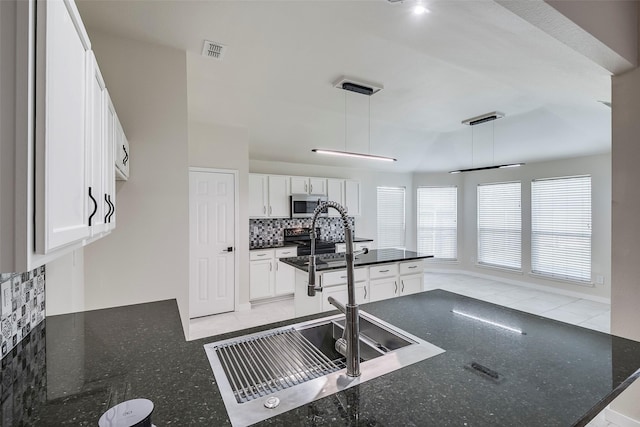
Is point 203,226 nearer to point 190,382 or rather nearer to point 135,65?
point 135,65

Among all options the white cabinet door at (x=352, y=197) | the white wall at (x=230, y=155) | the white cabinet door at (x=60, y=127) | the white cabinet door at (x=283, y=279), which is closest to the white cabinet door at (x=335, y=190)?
the white cabinet door at (x=352, y=197)

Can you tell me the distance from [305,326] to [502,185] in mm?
6128

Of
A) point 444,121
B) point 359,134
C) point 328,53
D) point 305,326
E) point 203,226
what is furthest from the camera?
point 359,134

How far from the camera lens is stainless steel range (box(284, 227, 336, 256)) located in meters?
5.02

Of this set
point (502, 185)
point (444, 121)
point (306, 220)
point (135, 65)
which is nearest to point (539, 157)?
point (502, 185)

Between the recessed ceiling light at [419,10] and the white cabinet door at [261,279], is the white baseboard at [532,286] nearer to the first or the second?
the white cabinet door at [261,279]

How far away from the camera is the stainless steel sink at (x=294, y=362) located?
90 centimetres

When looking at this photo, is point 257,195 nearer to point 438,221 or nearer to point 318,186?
point 318,186

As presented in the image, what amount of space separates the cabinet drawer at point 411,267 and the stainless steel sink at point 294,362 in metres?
2.05

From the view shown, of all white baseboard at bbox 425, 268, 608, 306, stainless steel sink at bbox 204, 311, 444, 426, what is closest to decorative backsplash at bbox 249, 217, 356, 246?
white baseboard at bbox 425, 268, 608, 306

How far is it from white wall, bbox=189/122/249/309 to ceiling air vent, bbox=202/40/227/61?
1.48 metres

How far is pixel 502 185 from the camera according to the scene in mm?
6062

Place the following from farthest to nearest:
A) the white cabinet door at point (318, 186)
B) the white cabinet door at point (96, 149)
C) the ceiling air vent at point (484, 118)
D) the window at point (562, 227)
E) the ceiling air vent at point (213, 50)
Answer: the white cabinet door at point (318, 186) < the window at point (562, 227) < the ceiling air vent at point (484, 118) < the ceiling air vent at point (213, 50) < the white cabinet door at point (96, 149)

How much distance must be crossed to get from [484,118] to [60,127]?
4.94 metres
